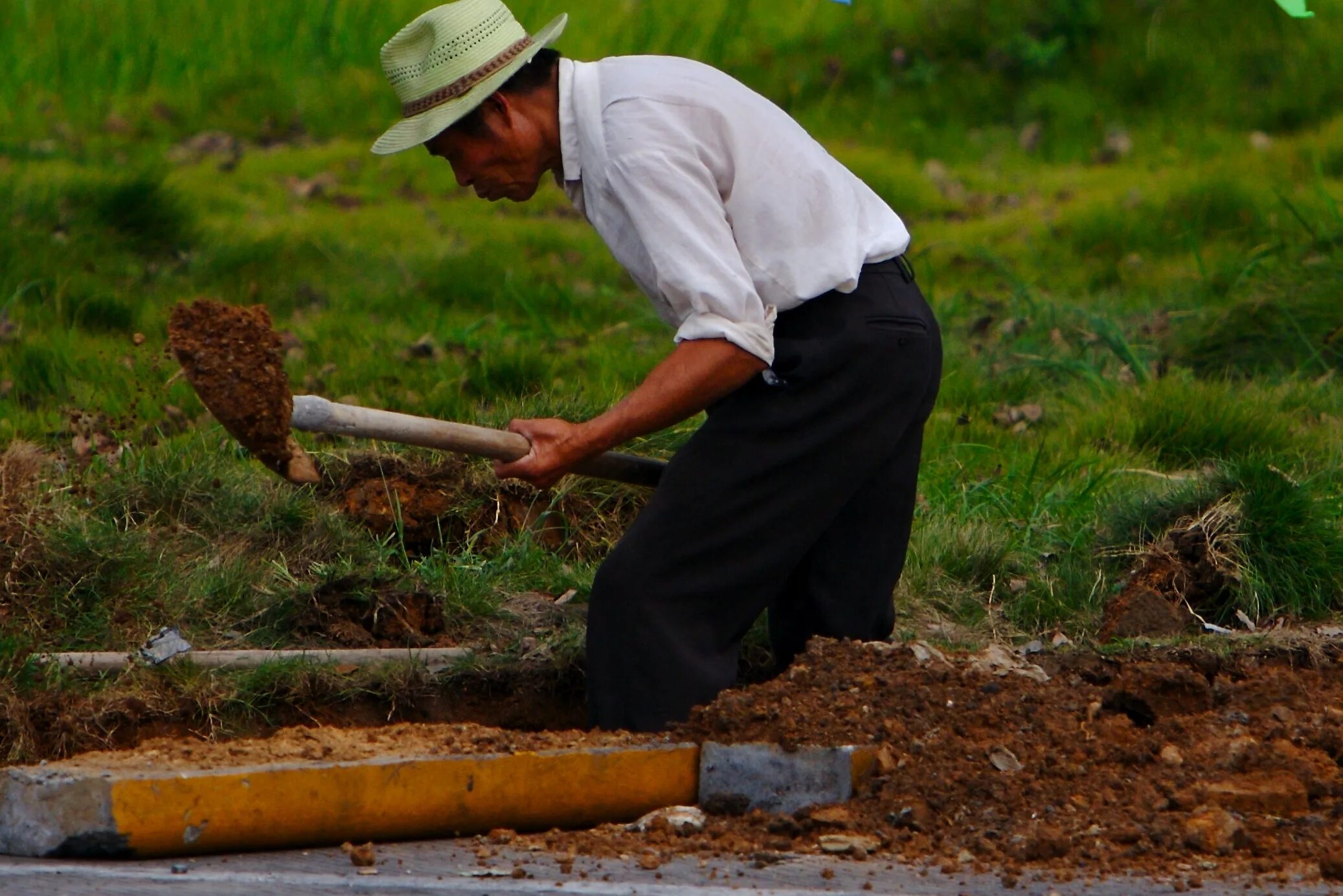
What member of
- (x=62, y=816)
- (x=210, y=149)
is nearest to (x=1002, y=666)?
(x=62, y=816)

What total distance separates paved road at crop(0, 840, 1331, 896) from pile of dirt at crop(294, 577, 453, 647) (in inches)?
57.5

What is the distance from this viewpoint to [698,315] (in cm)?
365

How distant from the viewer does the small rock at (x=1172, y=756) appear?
334 centimetres

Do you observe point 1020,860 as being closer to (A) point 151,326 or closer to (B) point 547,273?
(A) point 151,326

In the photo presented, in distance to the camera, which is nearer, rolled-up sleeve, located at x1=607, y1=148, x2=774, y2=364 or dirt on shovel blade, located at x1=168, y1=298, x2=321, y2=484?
rolled-up sleeve, located at x1=607, y1=148, x2=774, y2=364

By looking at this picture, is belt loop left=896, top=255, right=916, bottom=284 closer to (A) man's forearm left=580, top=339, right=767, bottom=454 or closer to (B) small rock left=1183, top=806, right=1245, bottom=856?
(A) man's forearm left=580, top=339, right=767, bottom=454

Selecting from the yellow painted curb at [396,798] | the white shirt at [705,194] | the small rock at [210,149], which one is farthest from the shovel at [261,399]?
the small rock at [210,149]

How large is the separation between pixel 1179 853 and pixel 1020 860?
271 mm

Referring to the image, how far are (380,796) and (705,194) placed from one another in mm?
1410

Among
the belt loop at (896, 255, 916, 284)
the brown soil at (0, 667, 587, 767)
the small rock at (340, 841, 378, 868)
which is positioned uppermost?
the belt loop at (896, 255, 916, 284)

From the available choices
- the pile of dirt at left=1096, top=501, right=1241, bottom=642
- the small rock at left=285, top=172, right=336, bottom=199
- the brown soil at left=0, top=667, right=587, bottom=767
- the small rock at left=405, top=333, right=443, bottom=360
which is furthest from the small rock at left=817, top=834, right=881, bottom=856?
the small rock at left=285, top=172, right=336, bottom=199

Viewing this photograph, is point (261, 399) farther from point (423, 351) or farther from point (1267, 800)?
point (423, 351)

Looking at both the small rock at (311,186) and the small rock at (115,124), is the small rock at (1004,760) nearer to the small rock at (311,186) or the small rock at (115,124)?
the small rock at (311,186)

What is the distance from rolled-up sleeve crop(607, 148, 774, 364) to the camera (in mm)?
3627
